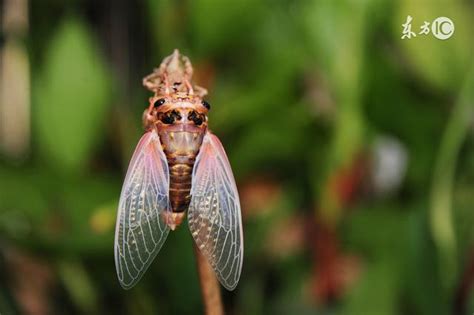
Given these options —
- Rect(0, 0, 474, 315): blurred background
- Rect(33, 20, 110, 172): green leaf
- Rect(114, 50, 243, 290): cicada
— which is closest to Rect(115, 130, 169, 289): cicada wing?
Rect(114, 50, 243, 290): cicada

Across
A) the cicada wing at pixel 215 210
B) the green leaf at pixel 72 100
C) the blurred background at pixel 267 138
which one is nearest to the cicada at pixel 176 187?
the cicada wing at pixel 215 210

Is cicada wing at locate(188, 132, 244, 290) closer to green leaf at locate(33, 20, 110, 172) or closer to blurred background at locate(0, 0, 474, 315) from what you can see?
blurred background at locate(0, 0, 474, 315)

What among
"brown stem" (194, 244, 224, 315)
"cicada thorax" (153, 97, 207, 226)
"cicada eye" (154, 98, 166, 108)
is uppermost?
"cicada eye" (154, 98, 166, 108)

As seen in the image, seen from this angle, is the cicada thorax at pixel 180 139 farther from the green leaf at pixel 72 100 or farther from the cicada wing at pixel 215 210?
the green leaf at pixel 72 100

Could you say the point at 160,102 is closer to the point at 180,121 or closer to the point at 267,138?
the point at 180,121

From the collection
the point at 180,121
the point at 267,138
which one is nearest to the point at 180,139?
the point at 180,121
